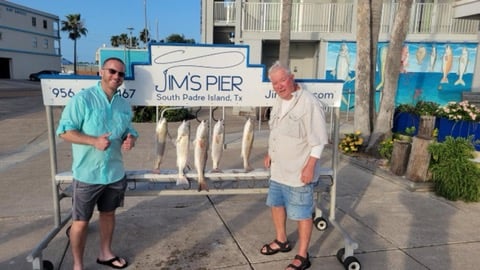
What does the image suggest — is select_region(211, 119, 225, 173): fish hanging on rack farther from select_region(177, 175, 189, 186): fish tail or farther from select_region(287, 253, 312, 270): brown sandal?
select_region(287, 253, 312, 270): brown sandal

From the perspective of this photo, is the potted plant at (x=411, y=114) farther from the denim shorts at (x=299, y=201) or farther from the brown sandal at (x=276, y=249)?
the denim shorts at (x=299, y=201)

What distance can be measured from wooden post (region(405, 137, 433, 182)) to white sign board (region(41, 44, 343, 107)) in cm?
221

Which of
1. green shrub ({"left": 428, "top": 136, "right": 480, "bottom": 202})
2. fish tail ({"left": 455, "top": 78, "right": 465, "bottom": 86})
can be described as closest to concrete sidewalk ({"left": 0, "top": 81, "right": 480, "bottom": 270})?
green shrub ({"left": 428, "top": 136, "right": 480, "bottom": 202})

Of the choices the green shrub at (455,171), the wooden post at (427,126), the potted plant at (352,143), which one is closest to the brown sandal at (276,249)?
the green shrub at (455,171)

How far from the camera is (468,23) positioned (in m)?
15.5

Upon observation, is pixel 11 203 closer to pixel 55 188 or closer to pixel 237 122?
pixel 55 188

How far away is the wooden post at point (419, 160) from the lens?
5.26 m

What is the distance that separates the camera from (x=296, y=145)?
116 inches

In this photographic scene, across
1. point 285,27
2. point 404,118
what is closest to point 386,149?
point 404,118

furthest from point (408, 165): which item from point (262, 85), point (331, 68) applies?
point (331, 68)

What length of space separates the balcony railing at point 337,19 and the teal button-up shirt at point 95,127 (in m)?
13.4

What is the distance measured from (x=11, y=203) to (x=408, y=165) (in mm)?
5622

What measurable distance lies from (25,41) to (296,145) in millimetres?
51493

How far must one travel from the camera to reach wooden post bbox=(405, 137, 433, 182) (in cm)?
526
